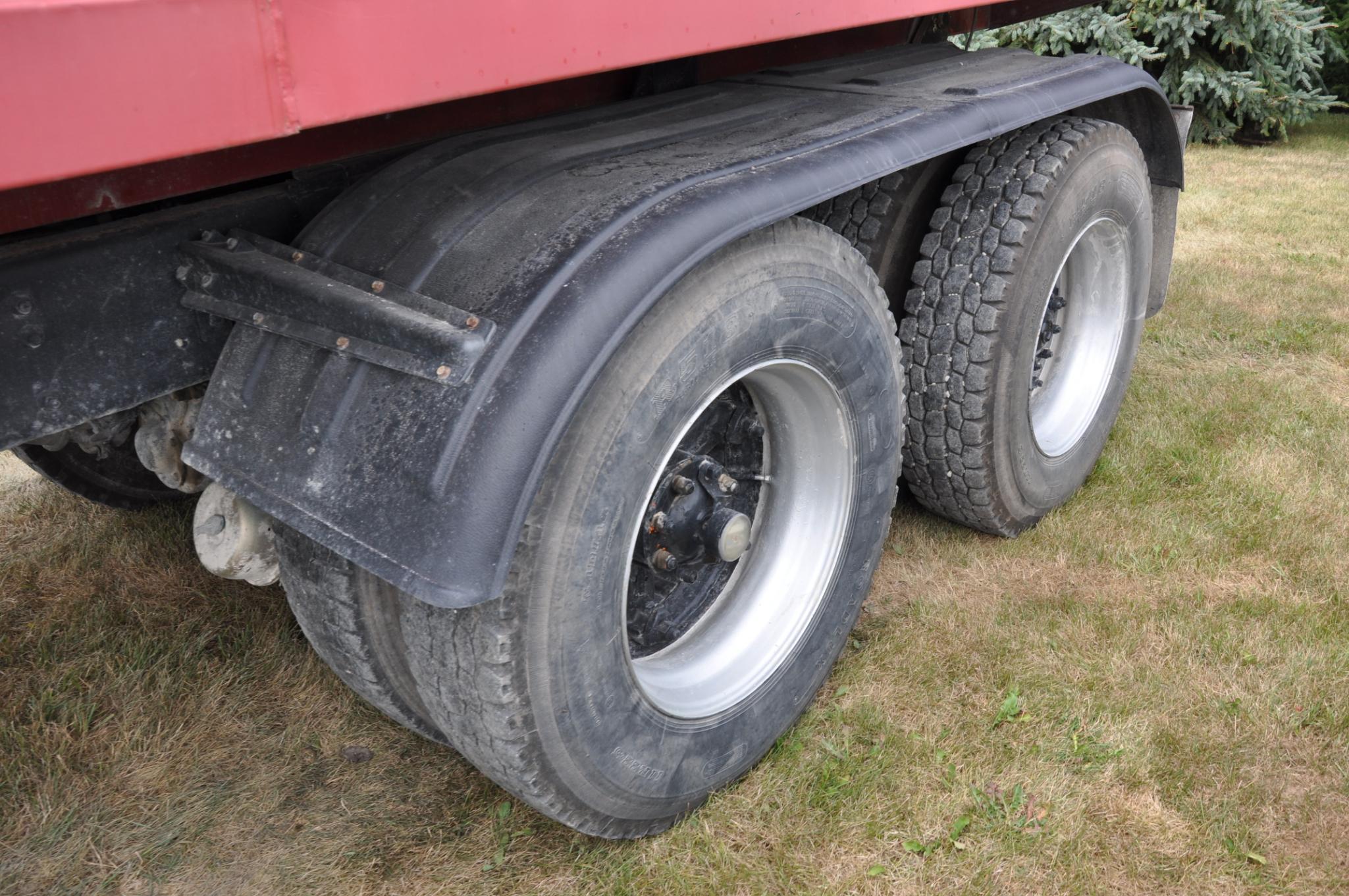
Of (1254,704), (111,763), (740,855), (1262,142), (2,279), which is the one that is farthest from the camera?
(1262,142)

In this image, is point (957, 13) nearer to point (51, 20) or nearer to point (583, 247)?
point (583, 247)

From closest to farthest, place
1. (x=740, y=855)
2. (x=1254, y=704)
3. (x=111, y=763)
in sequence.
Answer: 1. (x=740, y=855)
2. (x=111, y=763)
3. (x=1254, y=704)

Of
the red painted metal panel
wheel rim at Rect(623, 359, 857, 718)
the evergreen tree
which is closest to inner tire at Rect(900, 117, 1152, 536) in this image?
wheel rim at Rect(623, 359, 857, 718)

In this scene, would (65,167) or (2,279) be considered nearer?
(65,167)

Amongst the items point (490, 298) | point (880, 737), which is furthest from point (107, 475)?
point (880, 737)

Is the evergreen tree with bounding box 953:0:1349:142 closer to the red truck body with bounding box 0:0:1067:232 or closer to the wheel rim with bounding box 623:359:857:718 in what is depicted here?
the wheel rim with bounding box 623:359:857:718

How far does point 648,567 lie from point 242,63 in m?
1.34

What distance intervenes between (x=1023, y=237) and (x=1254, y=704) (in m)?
1.20

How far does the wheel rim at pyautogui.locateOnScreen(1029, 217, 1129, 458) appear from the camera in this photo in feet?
10.6

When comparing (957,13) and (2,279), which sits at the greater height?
(957,13)

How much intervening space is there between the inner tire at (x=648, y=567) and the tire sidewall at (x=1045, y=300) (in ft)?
1.85

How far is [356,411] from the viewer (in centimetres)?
156

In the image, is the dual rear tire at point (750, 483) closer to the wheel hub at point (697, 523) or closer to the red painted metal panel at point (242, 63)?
the wheel hub at point (697, 523)

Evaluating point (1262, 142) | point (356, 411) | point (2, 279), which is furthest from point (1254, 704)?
point (1262, 142)
